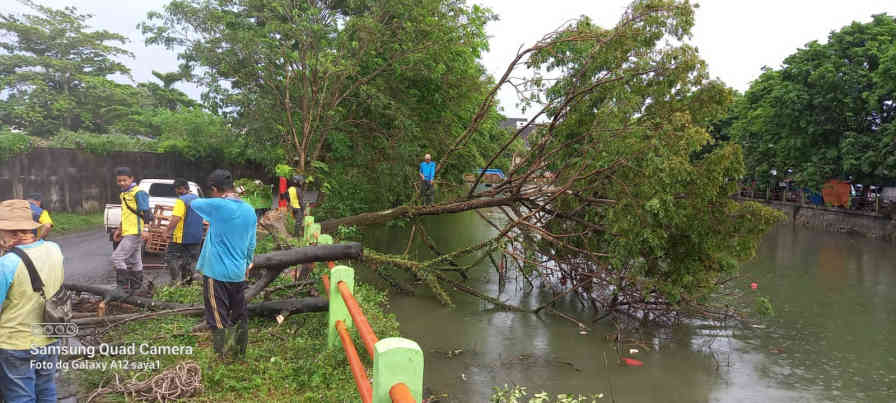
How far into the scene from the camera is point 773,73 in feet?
112

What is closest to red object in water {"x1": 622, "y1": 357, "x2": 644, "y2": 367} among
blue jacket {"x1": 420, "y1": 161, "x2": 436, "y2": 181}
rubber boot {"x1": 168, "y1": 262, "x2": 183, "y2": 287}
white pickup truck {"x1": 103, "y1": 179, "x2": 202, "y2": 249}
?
rubber boot {"x1": 168, "y1": 262, "x2": 183, "y2": 287}

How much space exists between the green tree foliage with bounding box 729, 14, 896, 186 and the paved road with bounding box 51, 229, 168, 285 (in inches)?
1000

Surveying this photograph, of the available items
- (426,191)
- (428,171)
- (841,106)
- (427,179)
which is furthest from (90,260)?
(841,106)

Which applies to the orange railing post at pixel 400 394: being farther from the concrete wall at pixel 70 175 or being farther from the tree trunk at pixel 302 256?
the concrete wall at pixel 70 175

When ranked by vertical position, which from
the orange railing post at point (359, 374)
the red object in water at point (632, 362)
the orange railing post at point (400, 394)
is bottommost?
the red object in water at point (632, 362)

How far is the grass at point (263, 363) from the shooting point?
4.55m

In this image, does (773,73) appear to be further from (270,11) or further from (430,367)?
(430,367)

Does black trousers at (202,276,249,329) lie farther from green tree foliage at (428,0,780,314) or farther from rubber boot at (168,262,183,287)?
green tree foliage at (428,0,780,314)

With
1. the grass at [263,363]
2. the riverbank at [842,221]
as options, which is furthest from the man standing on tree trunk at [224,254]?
the riverbank at [842,221]

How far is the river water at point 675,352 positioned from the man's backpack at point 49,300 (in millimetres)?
3827

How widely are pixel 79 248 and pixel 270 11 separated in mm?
7670

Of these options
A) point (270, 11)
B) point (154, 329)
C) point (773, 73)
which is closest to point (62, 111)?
point (270, 11)

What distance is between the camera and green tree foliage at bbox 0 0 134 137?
950 inches

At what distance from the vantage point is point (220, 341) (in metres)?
5.02
